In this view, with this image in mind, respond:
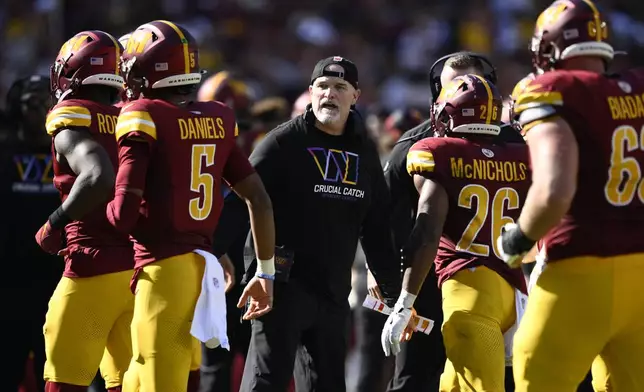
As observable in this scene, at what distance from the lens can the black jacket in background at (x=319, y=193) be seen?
6.28 m

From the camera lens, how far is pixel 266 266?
574 cm

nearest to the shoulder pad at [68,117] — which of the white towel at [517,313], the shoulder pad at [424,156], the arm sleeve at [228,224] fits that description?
the arm sleeve at [228,224]

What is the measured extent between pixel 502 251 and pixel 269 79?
645 inches

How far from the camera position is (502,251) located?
4.78 metres

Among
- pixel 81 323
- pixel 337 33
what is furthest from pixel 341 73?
pixel 337 33

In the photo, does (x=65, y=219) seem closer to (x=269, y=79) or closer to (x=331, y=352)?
(x=331, y=352)

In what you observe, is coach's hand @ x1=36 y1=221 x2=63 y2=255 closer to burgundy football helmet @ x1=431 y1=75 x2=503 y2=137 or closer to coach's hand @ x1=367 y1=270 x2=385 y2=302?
coach's hand @ x1=367 y1=270 x2=385 y2=302

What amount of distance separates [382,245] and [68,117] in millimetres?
1965

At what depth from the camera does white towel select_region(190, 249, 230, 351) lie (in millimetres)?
5215

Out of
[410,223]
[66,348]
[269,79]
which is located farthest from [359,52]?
[66,348]

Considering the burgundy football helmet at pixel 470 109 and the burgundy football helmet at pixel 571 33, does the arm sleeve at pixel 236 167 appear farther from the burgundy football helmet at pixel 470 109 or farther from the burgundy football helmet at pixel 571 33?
the burgundy football helmet at pixel 571 33

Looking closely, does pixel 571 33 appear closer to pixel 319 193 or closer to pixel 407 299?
pixel 407 299

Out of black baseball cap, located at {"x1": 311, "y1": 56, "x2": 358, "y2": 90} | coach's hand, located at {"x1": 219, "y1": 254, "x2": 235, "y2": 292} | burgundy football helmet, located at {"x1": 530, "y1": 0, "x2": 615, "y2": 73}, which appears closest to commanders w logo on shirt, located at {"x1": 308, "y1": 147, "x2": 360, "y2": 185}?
black baseball cap, located at {"x1": 311, "y1": 56, "x2": 358, "y2": 90}

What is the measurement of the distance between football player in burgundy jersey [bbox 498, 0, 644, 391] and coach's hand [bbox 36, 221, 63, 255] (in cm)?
210
